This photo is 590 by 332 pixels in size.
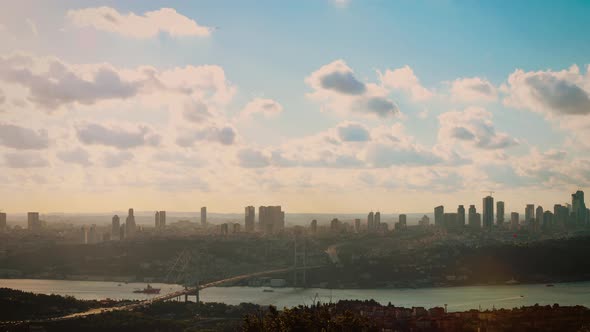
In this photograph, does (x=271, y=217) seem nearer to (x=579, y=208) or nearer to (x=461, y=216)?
(x=461, y=216)

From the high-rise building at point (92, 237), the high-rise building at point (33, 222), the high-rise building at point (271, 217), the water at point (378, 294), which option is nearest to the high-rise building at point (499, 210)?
the high-rise building at point (271, 217)

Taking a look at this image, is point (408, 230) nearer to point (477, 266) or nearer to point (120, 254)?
point (477, 266)

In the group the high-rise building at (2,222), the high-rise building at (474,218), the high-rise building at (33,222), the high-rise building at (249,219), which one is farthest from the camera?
the high-rise building at (33,222)

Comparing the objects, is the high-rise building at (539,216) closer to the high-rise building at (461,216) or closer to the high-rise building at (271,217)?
the high-rise building at (461,216)

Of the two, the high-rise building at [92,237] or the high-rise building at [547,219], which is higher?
the high-rise building at [547,219]

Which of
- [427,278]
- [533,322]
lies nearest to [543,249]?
[427,278]

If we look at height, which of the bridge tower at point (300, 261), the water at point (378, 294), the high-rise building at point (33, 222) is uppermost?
the high-rise building at point (33, 222)

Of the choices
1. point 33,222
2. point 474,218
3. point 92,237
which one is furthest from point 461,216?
point 33,222
